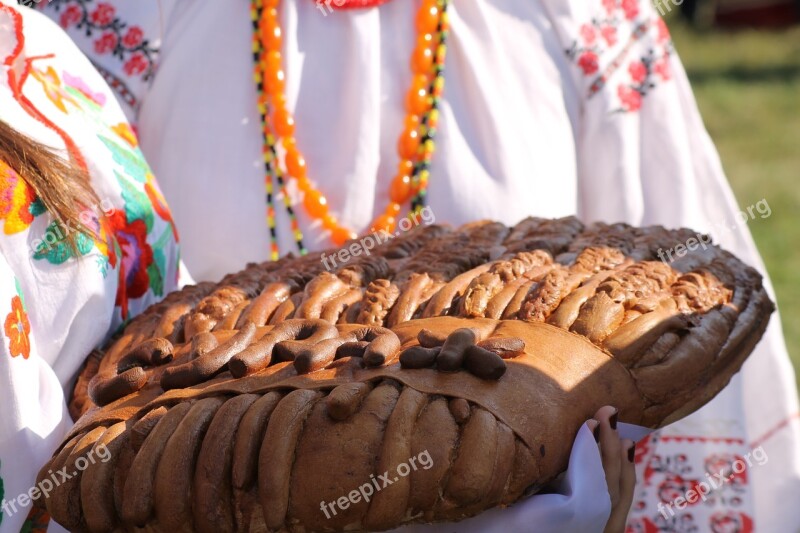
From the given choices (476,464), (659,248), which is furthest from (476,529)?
(659,248)

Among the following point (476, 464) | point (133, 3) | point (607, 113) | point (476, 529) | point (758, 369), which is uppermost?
point (133, 3)

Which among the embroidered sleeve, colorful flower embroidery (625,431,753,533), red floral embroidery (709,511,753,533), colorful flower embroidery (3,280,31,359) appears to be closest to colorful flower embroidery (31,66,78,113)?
colorful flower embroidery (3,280,31,359)

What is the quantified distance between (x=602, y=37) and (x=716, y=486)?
2.83 ft

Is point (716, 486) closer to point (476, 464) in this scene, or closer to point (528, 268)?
point (528, 268)

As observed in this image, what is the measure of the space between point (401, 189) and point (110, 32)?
0.56 m

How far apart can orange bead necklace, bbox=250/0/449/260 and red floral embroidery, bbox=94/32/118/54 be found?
0.78ft

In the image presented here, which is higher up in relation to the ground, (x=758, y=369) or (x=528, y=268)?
(x=528, y=268)

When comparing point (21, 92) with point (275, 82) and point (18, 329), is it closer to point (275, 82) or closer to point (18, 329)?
point (18, 329)

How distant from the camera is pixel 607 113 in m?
1.98

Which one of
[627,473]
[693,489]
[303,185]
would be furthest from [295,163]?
[693,489]

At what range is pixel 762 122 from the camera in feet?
21.8

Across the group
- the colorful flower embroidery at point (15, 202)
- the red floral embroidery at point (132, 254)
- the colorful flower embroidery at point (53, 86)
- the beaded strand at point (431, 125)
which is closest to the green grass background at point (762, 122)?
the beaded strand at point (431, 125)

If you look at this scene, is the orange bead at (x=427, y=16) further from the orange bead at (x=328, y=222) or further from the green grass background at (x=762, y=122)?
the green grass background at (x=762, y=122)

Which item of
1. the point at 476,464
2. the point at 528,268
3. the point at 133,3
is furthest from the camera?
the point at 133,3
